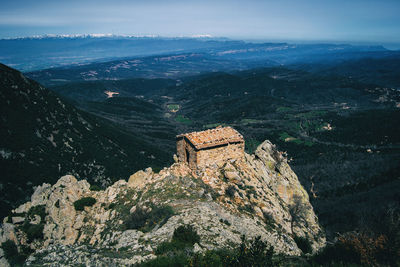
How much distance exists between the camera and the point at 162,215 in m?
14.9

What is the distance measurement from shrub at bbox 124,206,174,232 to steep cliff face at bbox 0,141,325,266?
0.06 metres

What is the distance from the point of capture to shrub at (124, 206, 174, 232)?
1454 cm

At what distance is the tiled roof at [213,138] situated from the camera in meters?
18.5

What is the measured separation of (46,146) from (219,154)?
2058 inches

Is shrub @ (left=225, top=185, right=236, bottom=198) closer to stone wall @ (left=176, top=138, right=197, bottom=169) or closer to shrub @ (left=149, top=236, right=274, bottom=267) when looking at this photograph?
stone wall @ (left=176, top=138, right=197, bottom=169)

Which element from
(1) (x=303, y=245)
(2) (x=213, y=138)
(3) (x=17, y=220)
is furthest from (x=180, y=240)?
(3) (x=17, y=220)

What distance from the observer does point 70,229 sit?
59.2 ft

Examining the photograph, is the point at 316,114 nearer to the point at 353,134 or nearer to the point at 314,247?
the point at 353,134

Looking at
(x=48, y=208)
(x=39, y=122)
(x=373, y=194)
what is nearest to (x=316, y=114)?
(x=373, y=194)

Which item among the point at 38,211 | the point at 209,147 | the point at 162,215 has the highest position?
the point at 209,147

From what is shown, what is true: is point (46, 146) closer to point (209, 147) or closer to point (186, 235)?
point (209, 147)

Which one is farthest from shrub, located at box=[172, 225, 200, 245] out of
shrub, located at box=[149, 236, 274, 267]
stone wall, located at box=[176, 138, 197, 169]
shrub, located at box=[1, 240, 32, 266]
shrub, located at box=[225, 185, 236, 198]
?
shrub, located at box=[1, 240, 32, 266]

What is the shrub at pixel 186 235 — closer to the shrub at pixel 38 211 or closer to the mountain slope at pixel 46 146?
the shrub at pixel 38 211

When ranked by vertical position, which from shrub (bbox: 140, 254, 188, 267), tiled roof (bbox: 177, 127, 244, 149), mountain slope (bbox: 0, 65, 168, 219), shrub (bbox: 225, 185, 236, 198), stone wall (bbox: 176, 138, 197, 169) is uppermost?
tiled roof (bbox: 177, 127, 244, 149)
